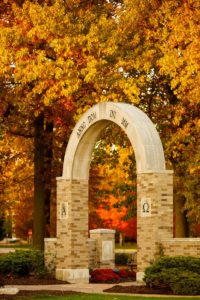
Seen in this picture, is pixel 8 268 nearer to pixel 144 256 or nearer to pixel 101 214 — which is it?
pixel 144 256

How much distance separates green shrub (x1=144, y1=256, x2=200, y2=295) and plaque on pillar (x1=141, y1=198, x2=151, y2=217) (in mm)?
1714

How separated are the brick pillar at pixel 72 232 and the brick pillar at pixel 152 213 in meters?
3.63

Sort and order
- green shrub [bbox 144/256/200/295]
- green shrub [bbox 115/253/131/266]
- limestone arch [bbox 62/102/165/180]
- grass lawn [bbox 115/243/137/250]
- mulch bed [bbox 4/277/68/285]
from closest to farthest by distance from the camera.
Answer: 1. green shrub [bbox 144/256/200/295]
2. limestone arch [bbox 62/102/165/180]
3. mulch bed [bbox 4/277/68/285]
4. green shrub [bbox 115/253/131/266]
5. grass lawn [bbox 115/243/137/250]

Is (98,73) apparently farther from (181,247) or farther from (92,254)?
(181,247)

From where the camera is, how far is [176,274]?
1919cm

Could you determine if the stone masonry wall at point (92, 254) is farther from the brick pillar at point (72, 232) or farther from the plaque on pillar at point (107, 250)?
the brick pillar at point (72, 232)

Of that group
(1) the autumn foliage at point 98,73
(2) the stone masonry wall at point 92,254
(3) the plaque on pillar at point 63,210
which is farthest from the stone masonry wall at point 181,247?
(1) the autumn foliage at point 98,73

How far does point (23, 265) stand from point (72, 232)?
2801mm

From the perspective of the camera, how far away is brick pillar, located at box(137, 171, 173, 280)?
2123cm

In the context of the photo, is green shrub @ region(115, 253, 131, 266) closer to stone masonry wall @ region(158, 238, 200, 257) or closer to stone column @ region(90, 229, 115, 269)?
stone column @ region(90, 229, 115, 269)

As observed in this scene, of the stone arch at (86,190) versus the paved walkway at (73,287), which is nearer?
the paved walkway at (73,287)

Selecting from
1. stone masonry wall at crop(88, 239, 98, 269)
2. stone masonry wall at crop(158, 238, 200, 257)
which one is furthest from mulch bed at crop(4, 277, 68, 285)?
stone masonry wall at crop(158, 238, 200, 257)

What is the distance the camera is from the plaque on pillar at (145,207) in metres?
21.4

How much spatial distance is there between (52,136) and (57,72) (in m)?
A: 4.21
